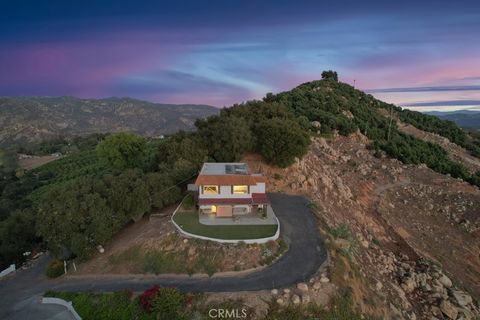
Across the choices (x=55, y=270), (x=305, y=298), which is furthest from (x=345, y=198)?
(x=55, y=270)

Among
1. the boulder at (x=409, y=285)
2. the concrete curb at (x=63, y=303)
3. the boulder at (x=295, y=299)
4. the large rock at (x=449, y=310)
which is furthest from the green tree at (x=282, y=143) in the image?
the concrete curb at (x=63, y=303)

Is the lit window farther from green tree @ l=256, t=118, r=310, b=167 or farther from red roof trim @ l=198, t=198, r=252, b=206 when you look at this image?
green tree @ l=256, t=118, r=310, b=167

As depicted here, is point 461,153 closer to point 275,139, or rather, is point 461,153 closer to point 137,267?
point 275,139

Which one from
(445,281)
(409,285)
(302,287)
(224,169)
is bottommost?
(445,281)

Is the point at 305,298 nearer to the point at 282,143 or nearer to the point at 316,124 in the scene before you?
the point at 282,143

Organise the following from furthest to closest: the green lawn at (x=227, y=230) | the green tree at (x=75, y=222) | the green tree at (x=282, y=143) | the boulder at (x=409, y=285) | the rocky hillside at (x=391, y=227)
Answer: the green tree at (x=282, y=143), the green lawn at (x=227, y=230), the green tree at (x=75, y=222), the boulder at (x=409, y=285), the rocky hillside at (x=391, y=227)

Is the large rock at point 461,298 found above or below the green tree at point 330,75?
below

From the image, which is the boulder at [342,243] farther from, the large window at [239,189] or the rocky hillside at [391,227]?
the large window at [239,189]

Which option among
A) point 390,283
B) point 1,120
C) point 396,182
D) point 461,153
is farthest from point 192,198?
point 1,120
